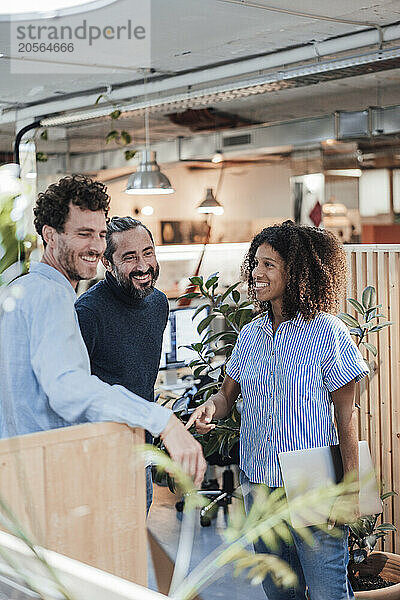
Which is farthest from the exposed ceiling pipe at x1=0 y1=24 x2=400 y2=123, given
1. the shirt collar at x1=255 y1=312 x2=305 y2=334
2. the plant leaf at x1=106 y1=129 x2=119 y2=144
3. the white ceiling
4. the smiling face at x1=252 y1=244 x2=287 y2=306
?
the shirt collar at x1=255 y1=312 x2=305 y2=334

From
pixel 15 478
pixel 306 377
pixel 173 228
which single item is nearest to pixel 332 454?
pixel 306 377

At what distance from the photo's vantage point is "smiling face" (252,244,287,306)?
239cm

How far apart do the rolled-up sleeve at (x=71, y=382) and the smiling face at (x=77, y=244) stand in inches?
8.5

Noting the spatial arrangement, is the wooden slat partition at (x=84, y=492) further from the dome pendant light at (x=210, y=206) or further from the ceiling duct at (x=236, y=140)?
the dome pendant light at (x=210, y=206)

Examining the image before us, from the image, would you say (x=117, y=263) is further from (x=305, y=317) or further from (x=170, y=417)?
(x=170, y=417)

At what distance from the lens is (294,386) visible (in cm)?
229

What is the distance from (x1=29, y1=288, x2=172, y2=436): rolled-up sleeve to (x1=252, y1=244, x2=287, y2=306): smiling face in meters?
0.69

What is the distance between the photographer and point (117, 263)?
2617 millimetres

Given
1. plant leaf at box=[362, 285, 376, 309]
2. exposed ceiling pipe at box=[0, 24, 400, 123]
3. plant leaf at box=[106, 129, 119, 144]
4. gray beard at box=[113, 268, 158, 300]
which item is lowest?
plant leaf at box=[362, 285, 376, 309]

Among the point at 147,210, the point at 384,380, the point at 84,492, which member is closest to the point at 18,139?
the point at 384,380

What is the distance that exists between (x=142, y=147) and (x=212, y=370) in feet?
10.9

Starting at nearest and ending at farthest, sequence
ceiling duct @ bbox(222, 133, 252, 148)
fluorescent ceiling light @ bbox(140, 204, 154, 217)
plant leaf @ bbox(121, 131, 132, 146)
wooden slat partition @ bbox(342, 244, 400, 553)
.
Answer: wooden slat partition @ bbox(342, 244, 400, 553) < ceiling duct @ bbox(222, 133, 252, 148) < plant leaf @ bbox(121, 131, 132, 146) < fluorescent ceiling light @ bbox(140, 204, 154, 217)

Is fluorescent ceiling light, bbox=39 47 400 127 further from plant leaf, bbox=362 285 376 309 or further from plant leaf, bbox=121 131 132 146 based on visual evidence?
plant leaf, bbox=362 285 376 309

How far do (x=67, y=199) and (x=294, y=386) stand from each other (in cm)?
83
